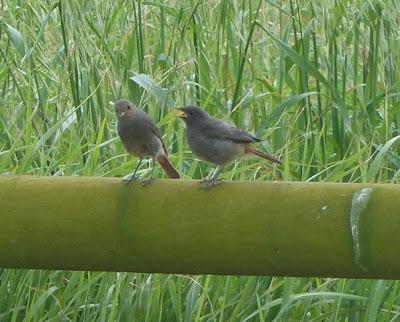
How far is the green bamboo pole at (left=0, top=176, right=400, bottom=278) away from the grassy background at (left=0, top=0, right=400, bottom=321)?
24.9 inches

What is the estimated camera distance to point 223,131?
8.14 ft

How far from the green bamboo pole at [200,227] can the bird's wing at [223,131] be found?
71 cm

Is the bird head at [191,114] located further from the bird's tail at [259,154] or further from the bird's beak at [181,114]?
the bird's tail at [259,154]

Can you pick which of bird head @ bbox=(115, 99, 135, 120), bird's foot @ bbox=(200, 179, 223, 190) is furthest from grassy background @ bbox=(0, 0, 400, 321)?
bird's foot @ bbox=(200, 179, 223, 190)

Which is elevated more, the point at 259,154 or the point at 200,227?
the point at 200,227

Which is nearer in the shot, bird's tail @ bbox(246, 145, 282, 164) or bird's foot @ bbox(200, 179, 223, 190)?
bird's foot @ bbox(200, 179, 223, 190)

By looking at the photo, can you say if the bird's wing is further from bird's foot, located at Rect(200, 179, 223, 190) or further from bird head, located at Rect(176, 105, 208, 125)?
bird's foot, located at Rect(200, 179, 223, 190)

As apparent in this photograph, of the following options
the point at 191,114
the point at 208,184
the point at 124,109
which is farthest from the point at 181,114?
the point at 208,184

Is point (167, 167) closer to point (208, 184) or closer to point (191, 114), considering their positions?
point (191, 114)

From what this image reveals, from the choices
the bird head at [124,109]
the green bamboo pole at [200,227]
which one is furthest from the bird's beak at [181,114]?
the green bamboo pole at [200,227]

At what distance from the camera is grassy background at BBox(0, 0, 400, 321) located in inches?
91.8

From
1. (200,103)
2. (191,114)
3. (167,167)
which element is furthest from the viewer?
(200,103)

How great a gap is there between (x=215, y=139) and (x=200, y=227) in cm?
87

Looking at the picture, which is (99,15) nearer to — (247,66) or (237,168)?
(247,66)
